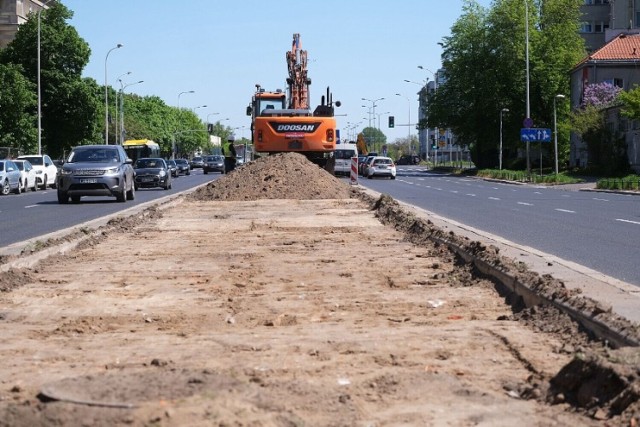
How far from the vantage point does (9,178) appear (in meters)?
47.2

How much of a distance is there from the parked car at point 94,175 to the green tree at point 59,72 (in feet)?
150

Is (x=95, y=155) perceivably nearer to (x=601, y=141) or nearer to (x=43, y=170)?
(x=43, y=170)

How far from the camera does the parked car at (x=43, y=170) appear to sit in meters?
54.0

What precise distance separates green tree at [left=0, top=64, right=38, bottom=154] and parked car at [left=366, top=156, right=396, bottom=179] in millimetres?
22084

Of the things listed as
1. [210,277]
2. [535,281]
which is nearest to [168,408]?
[535,281]

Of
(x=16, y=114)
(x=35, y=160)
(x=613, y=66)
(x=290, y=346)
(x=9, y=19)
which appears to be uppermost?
(x=9, y=19)

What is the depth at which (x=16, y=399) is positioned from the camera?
594 cm

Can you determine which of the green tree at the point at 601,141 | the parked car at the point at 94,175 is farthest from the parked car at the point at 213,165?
the parked car at the point at 94,175

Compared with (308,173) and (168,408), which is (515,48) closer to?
(308,173)

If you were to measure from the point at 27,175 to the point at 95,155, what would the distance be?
17998 millimetres

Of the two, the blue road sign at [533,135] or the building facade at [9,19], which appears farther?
the building facade at [9,19]

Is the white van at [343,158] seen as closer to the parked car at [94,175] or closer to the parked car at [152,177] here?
the parked car at [152,177]

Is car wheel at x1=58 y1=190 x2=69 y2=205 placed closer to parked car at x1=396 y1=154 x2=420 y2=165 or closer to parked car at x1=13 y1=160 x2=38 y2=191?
parked car at x1=13 y1=160 x2=38 y2=191

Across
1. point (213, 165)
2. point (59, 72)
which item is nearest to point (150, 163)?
point (59, 72)
